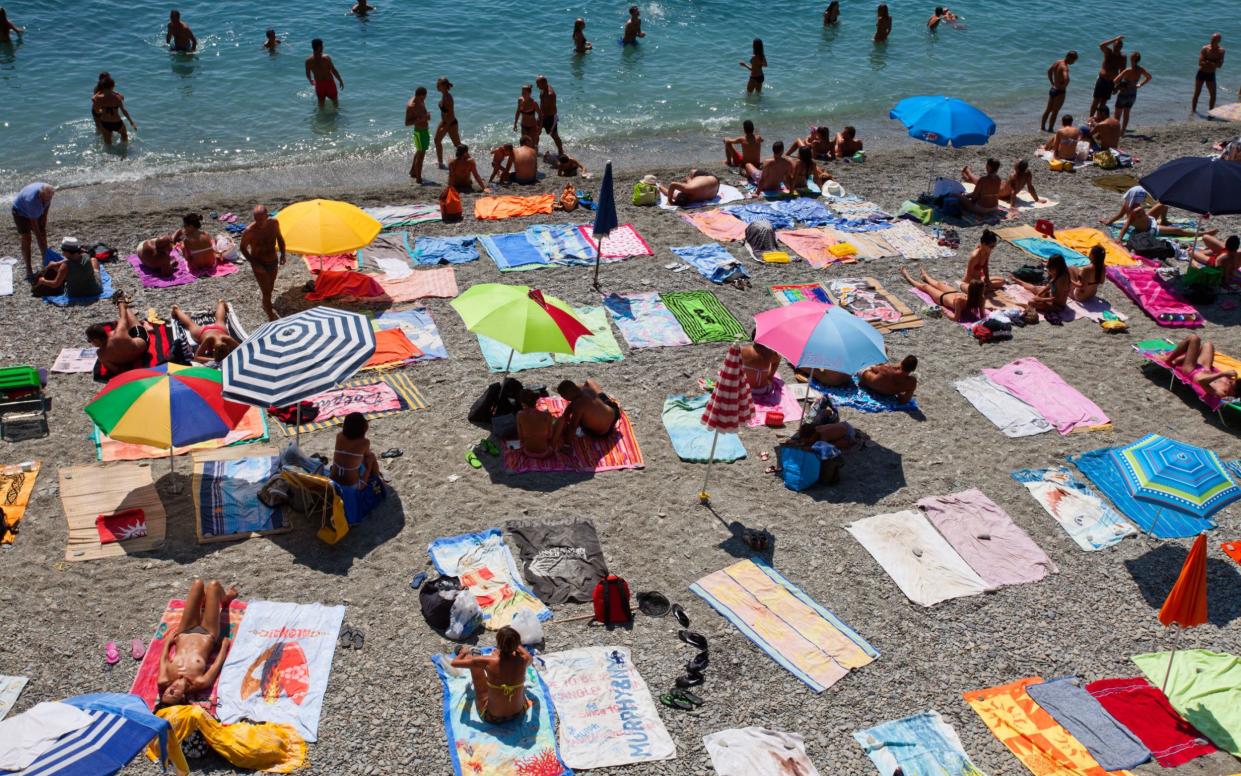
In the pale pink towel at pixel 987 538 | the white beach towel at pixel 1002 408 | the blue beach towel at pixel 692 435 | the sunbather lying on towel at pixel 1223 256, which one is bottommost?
the pale pink towel at pixel 987 538

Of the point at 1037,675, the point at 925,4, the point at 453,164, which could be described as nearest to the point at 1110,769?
the point at 1037,675

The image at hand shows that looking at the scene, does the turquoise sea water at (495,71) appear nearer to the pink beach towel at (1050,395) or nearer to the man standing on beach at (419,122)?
the man standing on beach at (419,122)

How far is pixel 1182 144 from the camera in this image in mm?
21797

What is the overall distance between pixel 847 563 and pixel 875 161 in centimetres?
1293

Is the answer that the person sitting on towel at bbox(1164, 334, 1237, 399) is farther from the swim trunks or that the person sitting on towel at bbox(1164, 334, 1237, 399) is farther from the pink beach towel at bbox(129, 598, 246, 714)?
the swim trunks

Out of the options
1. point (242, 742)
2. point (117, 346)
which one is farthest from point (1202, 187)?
point (117, 346)

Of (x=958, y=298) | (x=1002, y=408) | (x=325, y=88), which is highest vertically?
(x=325, y=88)

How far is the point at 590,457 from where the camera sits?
11.0 m

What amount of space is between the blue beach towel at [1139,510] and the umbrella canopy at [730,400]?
3603 mm

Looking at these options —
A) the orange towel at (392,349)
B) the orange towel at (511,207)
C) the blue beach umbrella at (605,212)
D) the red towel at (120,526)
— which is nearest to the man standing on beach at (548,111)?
the orange towel at (511,207)

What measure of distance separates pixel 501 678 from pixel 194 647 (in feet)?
8.28

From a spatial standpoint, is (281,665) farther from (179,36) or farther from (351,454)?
(179,36)

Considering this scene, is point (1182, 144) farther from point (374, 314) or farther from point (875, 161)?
point (374, 314)

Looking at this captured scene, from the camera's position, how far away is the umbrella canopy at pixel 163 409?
29.7 ft
